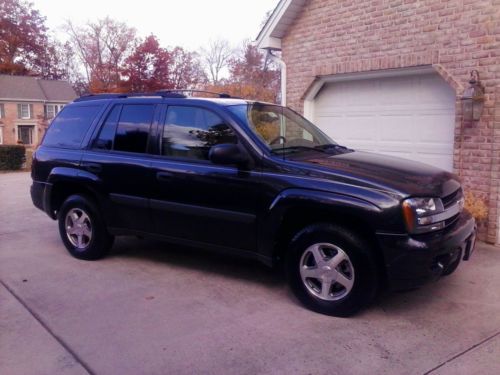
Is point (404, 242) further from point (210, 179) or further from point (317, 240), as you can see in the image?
point (210, 179)

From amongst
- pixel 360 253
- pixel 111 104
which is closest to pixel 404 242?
pixel 360 253

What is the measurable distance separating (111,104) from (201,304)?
2.68m

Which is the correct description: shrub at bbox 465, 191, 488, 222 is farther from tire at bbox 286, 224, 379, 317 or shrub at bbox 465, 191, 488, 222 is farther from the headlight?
tire at bbox 286, 224, 379, 317

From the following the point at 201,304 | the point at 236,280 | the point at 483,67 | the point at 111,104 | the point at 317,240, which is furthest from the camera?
the point at 483,67

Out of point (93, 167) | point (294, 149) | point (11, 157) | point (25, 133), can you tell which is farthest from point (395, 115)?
point (25, 133)

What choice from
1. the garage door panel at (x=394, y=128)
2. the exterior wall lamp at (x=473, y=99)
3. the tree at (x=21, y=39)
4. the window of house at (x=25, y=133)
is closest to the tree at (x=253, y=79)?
the garage door panel at (x=394, y=128)

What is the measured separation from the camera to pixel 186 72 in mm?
35844

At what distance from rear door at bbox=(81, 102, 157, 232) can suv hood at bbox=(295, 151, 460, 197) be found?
1.84 meters

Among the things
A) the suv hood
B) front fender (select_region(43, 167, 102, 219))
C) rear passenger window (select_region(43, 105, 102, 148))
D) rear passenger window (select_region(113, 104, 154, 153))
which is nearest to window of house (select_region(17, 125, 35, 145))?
rear passenger window (select_region(43, 105, 102, 148))

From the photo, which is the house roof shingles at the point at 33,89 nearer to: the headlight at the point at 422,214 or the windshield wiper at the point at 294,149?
the windshield wiper at the point at 294,149

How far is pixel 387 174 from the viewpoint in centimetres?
417

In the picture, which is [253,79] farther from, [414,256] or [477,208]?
[414,256]

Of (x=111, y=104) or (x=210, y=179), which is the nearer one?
(x=210, y=179)

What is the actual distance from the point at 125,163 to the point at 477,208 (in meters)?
4.64
